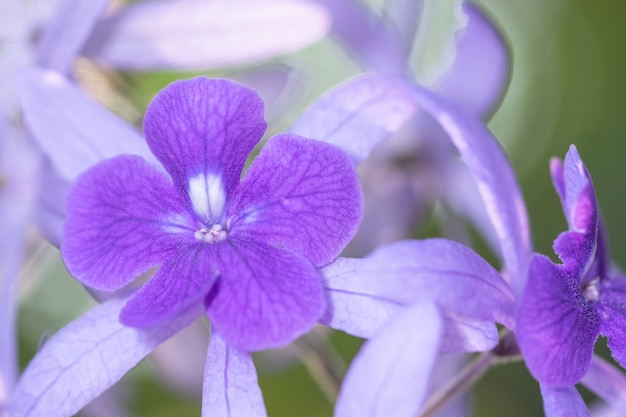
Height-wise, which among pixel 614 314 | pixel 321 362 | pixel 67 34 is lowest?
pixel 321 362

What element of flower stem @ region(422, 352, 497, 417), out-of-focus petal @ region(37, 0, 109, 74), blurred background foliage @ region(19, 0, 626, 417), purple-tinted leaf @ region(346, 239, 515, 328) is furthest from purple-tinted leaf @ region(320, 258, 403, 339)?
blurred background foliage @ region(19, 0, 626, 417)

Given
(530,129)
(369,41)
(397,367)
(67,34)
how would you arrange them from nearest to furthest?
(397,367) → (67,34) → (369,41) → (530,129)

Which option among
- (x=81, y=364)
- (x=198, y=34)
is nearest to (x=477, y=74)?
(x=198, y=34)

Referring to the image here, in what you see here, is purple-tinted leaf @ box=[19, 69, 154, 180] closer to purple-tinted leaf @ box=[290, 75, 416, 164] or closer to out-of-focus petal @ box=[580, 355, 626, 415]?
purple-tinted leaf @ box=[290, 75, 416, 164]

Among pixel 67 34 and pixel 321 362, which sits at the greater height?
pixel 67 34

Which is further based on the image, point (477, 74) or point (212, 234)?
point (477, 74)

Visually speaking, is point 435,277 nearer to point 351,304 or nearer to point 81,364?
point 351,304

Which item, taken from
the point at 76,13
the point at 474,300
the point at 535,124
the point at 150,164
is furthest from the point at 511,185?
the point at 535,124

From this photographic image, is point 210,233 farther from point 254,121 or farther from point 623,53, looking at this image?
point 623,53
